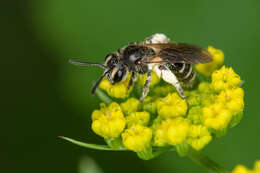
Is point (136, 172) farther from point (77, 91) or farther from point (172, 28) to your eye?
point (172, 28)

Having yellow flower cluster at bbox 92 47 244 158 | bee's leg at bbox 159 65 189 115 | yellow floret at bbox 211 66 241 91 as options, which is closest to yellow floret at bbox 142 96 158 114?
yellow flower cluster at bbox 92 47 244 158

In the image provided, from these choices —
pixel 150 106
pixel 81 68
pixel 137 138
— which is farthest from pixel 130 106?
pixel 81 68

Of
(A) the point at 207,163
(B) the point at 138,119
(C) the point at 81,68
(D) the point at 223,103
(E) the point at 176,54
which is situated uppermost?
(E) the point at 176,54

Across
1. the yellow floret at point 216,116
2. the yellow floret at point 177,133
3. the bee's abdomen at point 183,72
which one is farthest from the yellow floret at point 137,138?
the bee's abdomen at point 183,72

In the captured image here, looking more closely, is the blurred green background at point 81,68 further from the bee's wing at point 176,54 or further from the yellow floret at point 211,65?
the bee's wing at point 176,54

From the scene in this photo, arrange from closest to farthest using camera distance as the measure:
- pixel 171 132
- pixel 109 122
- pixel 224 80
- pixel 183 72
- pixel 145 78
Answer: pixel 171 132, pixel 109 122, pixel 224 80, pixel 183 72, pixel 145 78

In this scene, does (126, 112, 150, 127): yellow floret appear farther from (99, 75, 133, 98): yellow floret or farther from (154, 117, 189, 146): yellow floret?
(99, 75, 133, 98): yellow floret

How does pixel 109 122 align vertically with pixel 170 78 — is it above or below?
below

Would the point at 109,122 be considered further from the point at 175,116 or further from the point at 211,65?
the point at 211,65
